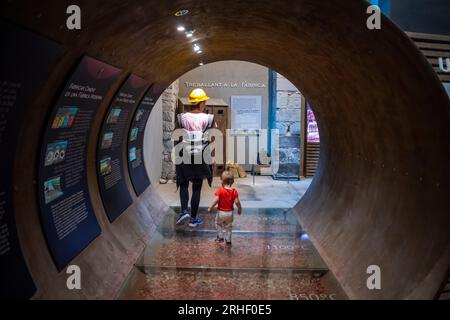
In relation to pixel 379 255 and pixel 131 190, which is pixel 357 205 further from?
pixel 131 190

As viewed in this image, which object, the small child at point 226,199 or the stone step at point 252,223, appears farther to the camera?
the stone step at point 252,223

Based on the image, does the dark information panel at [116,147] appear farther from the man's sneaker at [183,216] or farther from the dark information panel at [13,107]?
the dark information panel at [13,107]

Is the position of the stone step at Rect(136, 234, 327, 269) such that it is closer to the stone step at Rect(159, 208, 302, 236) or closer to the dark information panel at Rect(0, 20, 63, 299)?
the stone step at Rect(159, 208, 302, 236)

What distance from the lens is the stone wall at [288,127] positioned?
12.4 meters

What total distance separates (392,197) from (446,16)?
8.36 feet

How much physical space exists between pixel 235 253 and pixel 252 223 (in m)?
1.63

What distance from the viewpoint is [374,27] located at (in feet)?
10.4

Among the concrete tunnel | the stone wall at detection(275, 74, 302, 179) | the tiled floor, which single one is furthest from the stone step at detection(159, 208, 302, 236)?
the stone wall at detection(275, 74, 302, 179)

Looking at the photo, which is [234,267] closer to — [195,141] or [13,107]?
[195,141]

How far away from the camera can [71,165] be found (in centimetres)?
434

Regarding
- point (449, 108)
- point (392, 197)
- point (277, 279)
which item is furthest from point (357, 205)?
point (449, 108)

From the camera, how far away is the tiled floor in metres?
4.51

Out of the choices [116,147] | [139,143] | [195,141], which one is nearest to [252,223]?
[195,141]

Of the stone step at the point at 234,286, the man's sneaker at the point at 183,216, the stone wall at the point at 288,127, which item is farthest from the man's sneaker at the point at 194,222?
the stone wall at the point at 288,127
